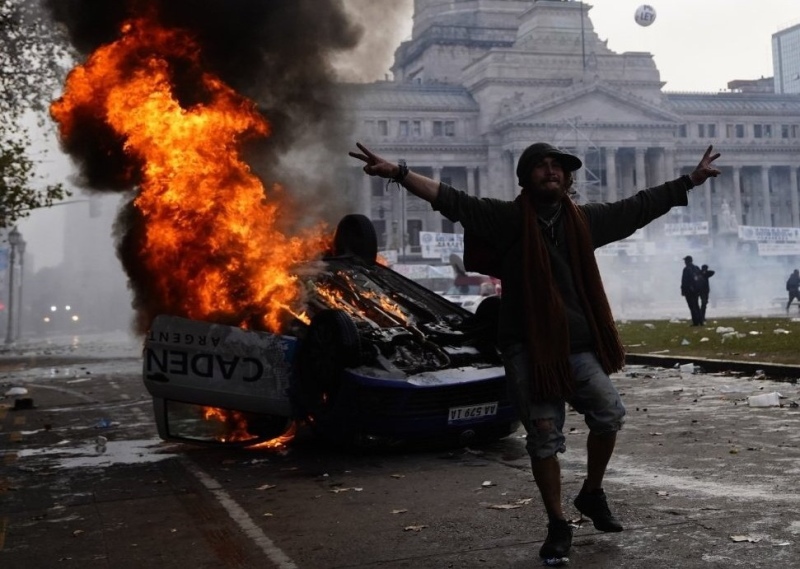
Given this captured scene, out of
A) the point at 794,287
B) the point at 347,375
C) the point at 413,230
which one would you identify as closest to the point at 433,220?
the point at 413,230

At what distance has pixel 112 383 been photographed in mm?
16094

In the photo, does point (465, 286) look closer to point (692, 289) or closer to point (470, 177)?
point (692, 289)

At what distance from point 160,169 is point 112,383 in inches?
343

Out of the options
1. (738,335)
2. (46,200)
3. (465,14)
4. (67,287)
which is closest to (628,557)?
(738,335)

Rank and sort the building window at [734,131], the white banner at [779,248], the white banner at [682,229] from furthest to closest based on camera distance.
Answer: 1. the building window at [734,131]
2. the white banner at [682,229]
3. the white banner at [779,248]

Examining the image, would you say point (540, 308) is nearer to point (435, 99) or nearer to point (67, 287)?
point (435, 99)

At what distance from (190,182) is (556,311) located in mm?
4689

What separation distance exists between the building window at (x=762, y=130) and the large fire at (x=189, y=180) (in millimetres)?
95323

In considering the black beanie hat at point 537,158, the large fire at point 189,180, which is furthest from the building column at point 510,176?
the black beanie hat at point 537,158

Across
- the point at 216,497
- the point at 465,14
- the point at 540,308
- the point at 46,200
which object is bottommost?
the point at 216,497

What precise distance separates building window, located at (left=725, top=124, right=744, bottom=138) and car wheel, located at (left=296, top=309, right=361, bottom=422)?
9480cm

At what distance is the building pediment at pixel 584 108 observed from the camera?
82887mm

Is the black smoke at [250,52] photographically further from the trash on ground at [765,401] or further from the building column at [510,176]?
the building column at [510,176]

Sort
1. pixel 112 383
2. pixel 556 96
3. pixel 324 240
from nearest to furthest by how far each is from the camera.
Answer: pixel 324 240 → pixel 112 383 → pixel 556 96
